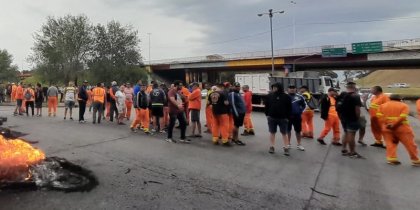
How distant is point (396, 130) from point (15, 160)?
25.3 feet

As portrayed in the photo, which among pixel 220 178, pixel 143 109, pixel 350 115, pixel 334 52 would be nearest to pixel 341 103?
pixel 350 115

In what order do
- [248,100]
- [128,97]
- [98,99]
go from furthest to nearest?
[128,97]
[98,99]
[248,100]

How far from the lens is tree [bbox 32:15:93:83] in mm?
51812

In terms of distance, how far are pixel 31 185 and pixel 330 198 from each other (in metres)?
4.70

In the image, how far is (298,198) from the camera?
5707 millimetres

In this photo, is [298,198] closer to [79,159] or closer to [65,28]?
[79,159]

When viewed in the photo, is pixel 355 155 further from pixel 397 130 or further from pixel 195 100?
pixel 195 100

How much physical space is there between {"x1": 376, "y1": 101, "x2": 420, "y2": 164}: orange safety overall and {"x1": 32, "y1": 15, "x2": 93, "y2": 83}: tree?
50.4m

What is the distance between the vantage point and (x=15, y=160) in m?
5.92

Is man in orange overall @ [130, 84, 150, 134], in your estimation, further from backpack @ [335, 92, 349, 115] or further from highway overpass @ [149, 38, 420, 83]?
highway overpass @ [149, 38, 420, 83]

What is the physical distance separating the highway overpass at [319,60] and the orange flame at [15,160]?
43240 millimetres

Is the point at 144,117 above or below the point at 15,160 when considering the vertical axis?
above

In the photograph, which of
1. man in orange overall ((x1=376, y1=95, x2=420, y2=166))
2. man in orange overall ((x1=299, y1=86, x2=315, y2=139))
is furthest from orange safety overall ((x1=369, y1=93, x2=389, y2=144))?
man in orange overall ((x1=299, y1=86, x2=315, y2=139))

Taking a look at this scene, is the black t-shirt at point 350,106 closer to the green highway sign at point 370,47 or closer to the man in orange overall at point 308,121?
the man in orange overall at point 308,121
